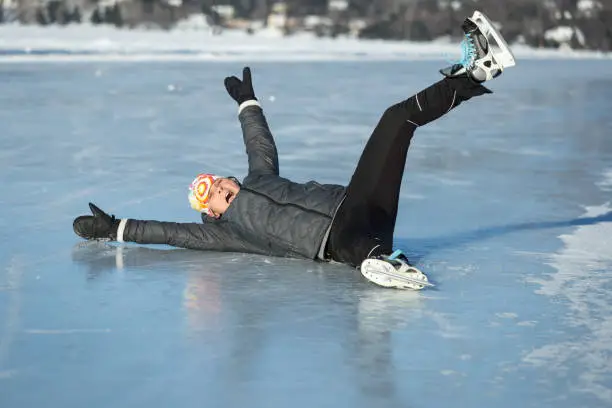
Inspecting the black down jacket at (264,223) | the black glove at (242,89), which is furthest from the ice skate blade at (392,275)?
the black glove at (242,89)

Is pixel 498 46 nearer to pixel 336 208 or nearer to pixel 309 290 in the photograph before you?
pixel 336 208

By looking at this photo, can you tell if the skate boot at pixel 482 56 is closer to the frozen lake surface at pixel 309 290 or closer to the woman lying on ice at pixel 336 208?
the woman lying on ice at pixel 336 208

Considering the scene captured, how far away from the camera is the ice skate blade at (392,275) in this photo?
398 centimetres

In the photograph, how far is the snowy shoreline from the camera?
1800 cm

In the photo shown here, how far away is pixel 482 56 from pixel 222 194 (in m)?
1.17

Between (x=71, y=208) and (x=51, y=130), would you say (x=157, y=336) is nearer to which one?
(x=71, y=208)

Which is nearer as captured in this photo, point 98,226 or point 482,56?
point 482,56

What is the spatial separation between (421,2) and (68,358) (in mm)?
18601

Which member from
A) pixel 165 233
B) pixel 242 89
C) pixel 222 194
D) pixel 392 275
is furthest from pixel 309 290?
pixel 242 89

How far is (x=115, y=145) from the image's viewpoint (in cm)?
803

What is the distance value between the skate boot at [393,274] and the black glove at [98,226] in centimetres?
120

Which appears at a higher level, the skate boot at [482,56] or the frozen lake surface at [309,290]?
the skate boot at [482,56]

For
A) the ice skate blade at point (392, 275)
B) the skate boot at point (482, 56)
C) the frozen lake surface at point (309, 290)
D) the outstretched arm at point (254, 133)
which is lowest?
the frozen lake surface at point (309, 290)

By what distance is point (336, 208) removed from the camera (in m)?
4.39
